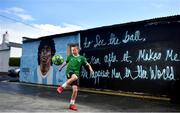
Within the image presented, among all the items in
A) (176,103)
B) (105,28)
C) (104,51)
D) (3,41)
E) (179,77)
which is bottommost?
(176,103)

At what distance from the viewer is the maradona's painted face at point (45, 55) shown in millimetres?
20053

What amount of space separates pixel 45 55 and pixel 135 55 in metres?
8.23

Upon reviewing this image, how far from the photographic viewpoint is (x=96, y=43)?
53.0ft

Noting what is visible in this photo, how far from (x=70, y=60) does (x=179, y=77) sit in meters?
5.16

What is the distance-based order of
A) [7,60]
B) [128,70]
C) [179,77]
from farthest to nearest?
1. [7,60]
2. [128,70]
3. [179,77]

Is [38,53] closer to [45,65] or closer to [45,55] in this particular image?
[45,55]

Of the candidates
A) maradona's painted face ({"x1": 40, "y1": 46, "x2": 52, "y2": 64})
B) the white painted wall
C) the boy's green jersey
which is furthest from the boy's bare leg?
the white painted wall

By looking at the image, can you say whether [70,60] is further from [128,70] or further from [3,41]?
[3,41]

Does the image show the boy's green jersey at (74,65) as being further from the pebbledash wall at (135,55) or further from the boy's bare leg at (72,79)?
the pebbledash wall at (135,55)

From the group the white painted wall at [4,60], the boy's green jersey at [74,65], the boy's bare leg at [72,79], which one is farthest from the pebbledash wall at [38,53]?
the white painted wall at [4,60]

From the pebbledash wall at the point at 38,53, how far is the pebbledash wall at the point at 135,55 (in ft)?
4.13

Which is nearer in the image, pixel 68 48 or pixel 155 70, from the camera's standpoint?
pixel 155 70

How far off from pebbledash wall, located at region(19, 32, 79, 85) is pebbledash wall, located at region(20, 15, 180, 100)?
1.26 meters

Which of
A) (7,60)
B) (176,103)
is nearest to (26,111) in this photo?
(176,103)
